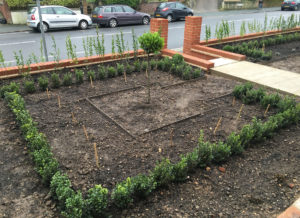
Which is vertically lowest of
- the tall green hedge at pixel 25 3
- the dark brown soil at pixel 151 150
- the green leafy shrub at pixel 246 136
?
the dark brown soil at pixel 151 150

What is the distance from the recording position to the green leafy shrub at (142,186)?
3.08 metres

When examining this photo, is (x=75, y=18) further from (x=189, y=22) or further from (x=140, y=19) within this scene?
(x=189, y=22)

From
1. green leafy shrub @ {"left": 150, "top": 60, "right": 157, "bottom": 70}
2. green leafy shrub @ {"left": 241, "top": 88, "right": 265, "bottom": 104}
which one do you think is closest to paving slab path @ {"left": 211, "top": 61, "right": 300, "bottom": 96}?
green leafy shrub @ {"left": 241, "top": 88, "right": 265, "bottom": 104}

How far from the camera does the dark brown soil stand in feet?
10.3

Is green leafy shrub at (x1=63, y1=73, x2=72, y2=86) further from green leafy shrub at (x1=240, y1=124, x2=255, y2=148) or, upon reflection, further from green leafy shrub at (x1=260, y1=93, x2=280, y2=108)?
green leafy shrub at (x1=260, y1=93, x2=280, y2=108)

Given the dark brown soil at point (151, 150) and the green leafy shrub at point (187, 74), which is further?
the green leafy shrub at point (187, 74)

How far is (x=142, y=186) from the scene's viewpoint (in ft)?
10.0

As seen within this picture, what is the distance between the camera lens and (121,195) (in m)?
2.95

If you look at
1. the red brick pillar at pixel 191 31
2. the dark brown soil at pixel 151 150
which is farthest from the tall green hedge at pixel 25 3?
the dark brown soil at pixel 151 150

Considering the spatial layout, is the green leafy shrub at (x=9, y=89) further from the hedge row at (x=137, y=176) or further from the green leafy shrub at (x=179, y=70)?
the green leafy shrub at (x=179, y=70)

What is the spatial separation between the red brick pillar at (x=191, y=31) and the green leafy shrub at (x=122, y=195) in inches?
283

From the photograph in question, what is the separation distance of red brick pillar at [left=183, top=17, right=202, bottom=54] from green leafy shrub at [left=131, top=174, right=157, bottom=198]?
702 cm

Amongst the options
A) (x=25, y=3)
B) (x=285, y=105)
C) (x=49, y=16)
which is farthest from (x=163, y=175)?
(x=25, y=3)

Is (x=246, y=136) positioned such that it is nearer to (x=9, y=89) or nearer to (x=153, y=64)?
(x=153, y=64)
